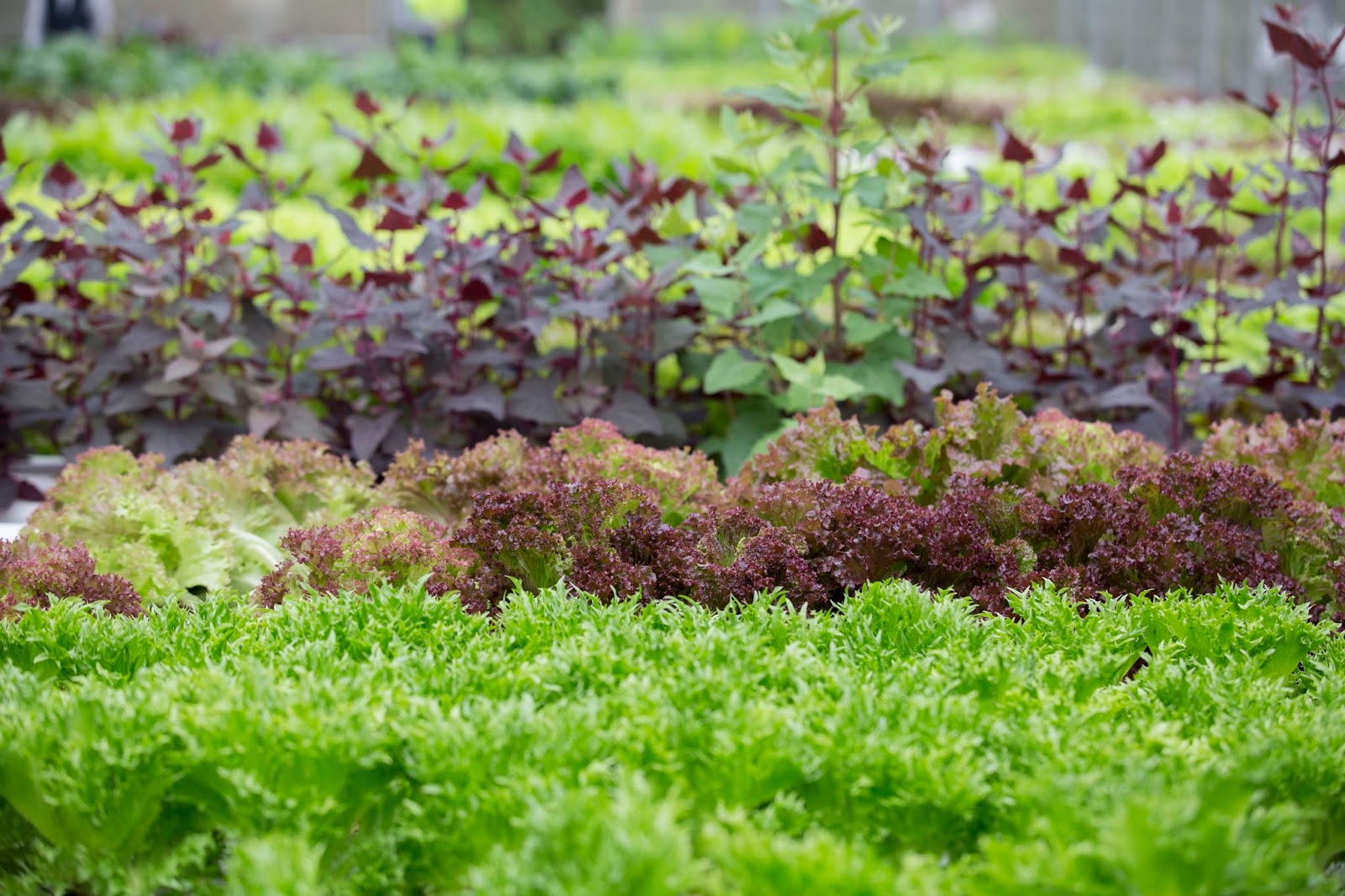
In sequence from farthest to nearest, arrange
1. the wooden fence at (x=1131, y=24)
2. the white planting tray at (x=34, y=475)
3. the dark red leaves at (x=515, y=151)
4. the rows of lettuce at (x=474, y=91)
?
the wooden fence at (x=1131, y=24) → the rows of lettuce at (x=474, y=91) → the dark red leaves at (x=515, y=151) → the white planting tray at (x=34, y=475)

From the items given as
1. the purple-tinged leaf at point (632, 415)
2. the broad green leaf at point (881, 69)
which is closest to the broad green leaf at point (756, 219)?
the broad green leaf at point (881, 69)

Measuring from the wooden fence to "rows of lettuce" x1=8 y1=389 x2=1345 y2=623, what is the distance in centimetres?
1246

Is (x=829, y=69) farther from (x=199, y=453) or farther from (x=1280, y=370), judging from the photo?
(x=199, y=453)

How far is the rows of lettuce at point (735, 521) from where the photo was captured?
2.46 m

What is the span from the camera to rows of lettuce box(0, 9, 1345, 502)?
135 inches

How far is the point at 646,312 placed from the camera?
3.70m

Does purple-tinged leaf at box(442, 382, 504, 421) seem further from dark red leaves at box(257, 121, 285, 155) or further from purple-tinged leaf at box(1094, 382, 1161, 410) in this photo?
purple-tinged leaf at box(1094, 382, 1161, 410)

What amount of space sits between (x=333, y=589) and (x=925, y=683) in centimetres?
111


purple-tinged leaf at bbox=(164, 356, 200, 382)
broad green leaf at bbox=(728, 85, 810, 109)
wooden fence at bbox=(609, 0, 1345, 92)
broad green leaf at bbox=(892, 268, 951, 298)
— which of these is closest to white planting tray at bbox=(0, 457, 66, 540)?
purple-tinged leaf at bbox=(164, 356, 200, 382)

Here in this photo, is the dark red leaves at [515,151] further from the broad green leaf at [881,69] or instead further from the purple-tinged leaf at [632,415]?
the broad green leaf at [881,69]

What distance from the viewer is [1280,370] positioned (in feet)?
11.8

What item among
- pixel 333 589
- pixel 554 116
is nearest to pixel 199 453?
pixel 333 589

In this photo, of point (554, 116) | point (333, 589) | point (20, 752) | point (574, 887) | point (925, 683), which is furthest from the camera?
point (554, 116)

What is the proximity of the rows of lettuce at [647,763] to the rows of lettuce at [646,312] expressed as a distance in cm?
131
